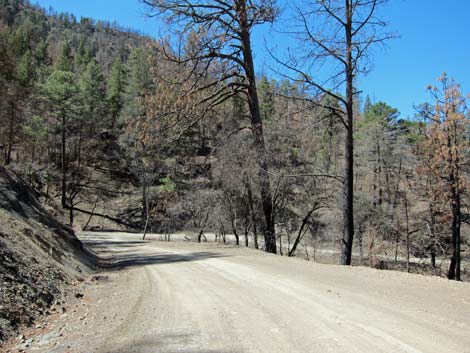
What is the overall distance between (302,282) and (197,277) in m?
2.50

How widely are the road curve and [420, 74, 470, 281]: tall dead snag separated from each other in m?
16.2

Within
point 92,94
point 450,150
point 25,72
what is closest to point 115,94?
point 92,94

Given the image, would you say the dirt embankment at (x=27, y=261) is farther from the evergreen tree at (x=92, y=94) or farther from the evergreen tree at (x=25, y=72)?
the evergreen tree at (x=25, y=72)

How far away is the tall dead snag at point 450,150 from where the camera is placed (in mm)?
21984

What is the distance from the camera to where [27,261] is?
745 cm

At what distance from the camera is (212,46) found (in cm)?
1416

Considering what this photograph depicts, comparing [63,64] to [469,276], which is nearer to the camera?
[469,276]

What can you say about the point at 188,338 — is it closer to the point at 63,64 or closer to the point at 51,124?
the point at 51,124

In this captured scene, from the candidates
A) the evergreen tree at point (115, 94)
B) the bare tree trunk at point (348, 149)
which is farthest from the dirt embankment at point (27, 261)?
the evergreen tree at point (115, 94)

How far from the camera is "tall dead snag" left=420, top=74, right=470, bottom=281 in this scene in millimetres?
21984

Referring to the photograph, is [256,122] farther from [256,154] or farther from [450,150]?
[450,150]

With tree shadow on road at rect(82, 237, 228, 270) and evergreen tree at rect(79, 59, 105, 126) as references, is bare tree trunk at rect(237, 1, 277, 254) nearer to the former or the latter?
tree shadow on road at rect(82, 237, 228, 270)

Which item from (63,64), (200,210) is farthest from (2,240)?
(63,64)

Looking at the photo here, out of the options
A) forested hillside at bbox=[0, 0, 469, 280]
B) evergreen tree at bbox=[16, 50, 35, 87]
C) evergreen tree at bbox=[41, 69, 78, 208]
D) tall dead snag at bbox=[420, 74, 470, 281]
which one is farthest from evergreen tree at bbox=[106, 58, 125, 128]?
tall dead snag at bbox=[420, 74, 470, 281]
